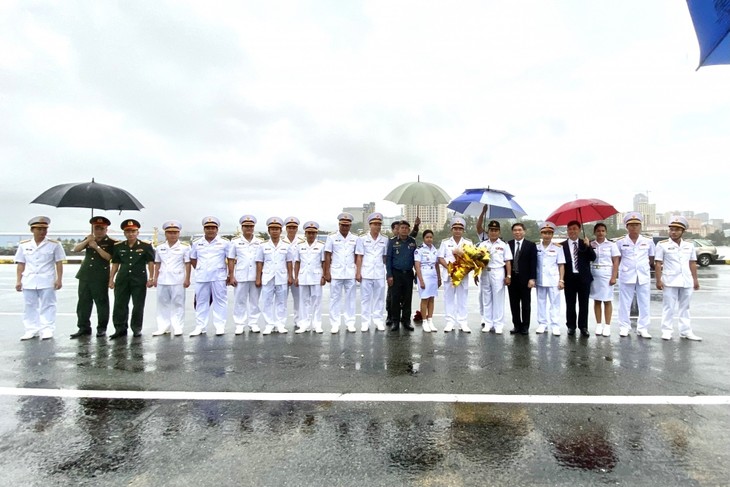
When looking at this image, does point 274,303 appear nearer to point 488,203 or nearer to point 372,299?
point 372,299

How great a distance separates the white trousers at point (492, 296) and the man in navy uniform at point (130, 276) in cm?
560

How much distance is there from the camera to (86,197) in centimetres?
625

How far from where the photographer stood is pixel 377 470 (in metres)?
2.58

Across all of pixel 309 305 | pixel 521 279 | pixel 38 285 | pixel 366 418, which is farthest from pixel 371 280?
pixel 38 285

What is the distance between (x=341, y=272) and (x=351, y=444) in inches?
164

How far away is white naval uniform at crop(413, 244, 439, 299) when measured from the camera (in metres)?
6.93

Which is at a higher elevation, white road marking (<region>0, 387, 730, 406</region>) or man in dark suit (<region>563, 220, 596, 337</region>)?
man in dark suit (<region>563, 220, 596, 337</region>)

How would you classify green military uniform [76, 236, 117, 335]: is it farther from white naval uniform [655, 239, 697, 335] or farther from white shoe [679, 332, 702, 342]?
white shoe [679, 332, 702, 342]

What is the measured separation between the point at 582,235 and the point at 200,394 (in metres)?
6.25

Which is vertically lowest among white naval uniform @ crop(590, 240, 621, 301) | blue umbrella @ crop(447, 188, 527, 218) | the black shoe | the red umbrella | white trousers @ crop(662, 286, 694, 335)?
the black shoe

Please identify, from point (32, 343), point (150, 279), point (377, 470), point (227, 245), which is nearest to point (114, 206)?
point (150, 279)

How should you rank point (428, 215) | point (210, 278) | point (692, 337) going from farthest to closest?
point (428, 215), point (210, 278), point (692, 337)

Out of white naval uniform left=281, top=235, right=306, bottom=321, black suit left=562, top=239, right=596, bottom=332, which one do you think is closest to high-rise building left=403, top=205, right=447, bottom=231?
white naval uniform left=281, top=235, right=306, bottom=321

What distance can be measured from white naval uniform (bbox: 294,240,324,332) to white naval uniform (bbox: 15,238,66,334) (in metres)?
3.90
